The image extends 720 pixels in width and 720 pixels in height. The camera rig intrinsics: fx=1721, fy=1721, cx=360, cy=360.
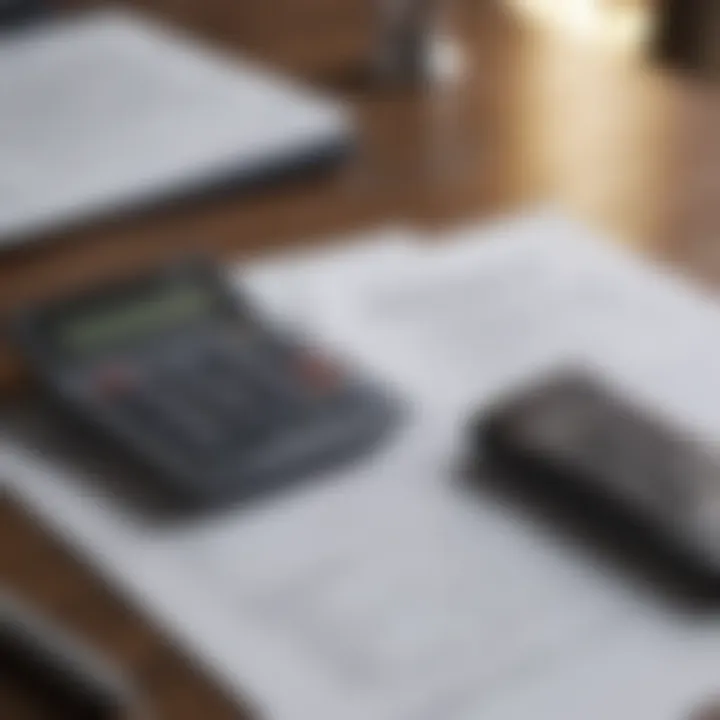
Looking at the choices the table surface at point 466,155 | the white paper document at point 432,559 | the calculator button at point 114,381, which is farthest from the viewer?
the table surface at point 466,155

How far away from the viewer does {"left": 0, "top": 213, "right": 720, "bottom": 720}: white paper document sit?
0.53m

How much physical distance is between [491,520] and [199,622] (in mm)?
116

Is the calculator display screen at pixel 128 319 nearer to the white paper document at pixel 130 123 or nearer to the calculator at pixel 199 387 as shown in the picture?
the calculator at pixel 199 387

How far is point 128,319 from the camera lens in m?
0.69

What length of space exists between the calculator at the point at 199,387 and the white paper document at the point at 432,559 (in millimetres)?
13

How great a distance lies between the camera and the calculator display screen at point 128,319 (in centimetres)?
68

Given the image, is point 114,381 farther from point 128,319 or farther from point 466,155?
point 466,155

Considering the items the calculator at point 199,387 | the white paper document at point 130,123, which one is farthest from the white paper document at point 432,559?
the white paper document at point 130,123

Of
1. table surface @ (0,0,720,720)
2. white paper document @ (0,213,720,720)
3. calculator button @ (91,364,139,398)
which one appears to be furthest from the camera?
table surface @ (0,0,720,720)

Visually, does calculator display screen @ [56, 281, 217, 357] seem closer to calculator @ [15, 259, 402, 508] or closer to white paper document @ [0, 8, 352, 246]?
calculator @ [15, 259, 402, 508]

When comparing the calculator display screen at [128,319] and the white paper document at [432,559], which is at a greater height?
the calculator display screen at [128,319]

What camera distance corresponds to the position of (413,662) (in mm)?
533

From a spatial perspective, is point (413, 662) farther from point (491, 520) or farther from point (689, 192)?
point (689, 192)

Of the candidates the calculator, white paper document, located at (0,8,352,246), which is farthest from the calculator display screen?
white paper document, located at (0,8,352,246)
